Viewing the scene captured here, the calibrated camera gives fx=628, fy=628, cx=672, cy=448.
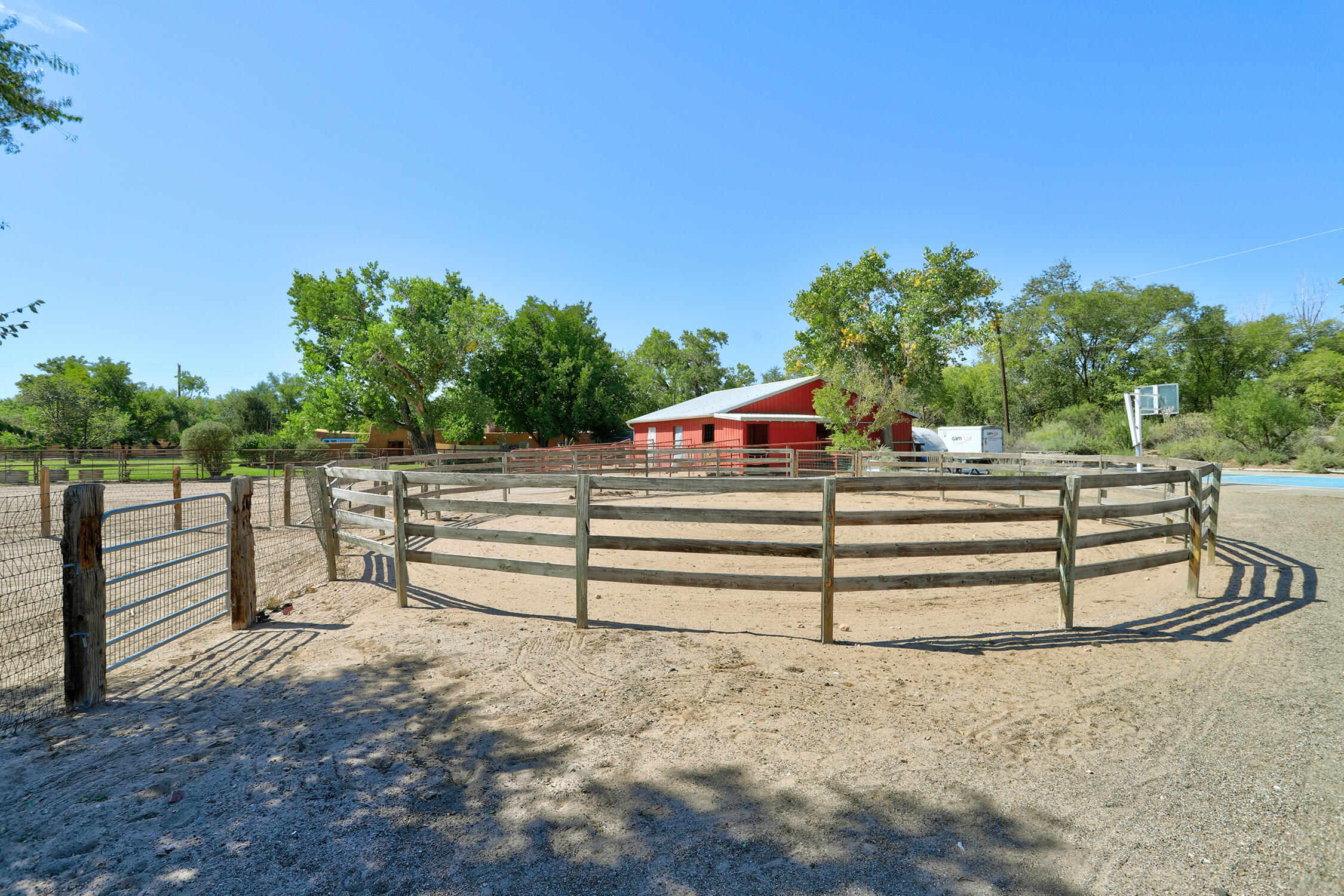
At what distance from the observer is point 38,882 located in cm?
240

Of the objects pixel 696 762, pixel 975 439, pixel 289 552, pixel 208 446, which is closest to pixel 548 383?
pixel 208 446

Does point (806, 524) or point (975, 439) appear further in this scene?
point (975, 439)

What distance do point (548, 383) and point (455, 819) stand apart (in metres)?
42.2

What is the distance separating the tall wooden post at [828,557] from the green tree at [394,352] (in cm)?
3213

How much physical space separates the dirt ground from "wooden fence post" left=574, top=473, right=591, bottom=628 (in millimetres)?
205

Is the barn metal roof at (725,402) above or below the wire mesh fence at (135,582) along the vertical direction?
above

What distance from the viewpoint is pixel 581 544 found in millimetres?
5262

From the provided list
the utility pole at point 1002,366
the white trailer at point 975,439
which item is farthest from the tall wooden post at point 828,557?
the utility pole at point 1002,366

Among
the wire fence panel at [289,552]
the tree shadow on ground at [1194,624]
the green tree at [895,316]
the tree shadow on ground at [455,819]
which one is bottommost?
the tree shadow on ground at [1194,624]

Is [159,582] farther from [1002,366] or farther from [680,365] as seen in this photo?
[680,365]

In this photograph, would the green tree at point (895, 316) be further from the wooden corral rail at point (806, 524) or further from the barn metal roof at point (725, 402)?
the wooden corral rail at point (806, 524)

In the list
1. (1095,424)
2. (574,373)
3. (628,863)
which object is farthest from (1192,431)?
(628,863)

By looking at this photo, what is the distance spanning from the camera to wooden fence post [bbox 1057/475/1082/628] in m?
5.44

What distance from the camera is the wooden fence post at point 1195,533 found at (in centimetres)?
649
